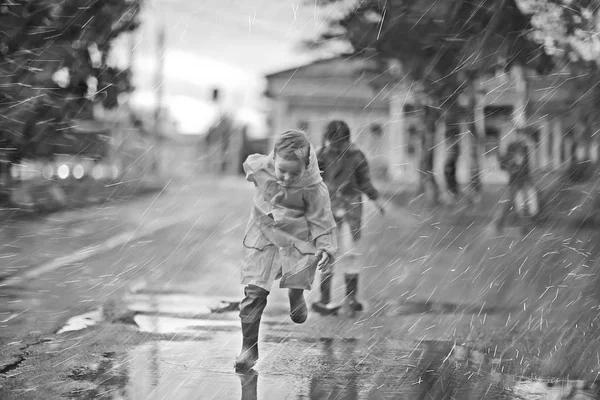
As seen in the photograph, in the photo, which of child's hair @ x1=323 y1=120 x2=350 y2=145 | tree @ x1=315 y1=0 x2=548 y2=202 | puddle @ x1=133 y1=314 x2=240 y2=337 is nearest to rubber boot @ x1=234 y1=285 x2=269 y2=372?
puddle @ x1=133 y1=314 x2=240 y2=337

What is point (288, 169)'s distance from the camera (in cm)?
412

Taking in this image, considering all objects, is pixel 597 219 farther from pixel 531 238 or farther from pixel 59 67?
pixel 59 67

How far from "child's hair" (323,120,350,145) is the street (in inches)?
48.1

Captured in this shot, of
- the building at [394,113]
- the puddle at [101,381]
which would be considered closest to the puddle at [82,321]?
the puddle at [101,381]

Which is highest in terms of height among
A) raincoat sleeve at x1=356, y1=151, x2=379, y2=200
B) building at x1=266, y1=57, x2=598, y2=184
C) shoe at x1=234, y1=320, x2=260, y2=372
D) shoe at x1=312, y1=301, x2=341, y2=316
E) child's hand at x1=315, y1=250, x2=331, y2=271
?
building at x1=266, y1=57, x2=598, y2=184

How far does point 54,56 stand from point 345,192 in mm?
6943

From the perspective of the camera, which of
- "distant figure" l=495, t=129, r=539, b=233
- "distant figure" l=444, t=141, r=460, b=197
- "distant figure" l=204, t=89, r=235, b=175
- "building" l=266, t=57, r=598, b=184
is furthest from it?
"distant figure" l=204, t=89, r=235, b=175

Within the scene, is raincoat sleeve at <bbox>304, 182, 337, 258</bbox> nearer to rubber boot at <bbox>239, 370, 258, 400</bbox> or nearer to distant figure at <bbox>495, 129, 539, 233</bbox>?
rubber boot at <bbox>239, 370, 258, 400</bbox>

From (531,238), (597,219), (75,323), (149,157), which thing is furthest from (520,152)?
(149,157)

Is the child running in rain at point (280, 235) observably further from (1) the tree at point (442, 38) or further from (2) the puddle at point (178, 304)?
(1) the tree at point (442, 38)

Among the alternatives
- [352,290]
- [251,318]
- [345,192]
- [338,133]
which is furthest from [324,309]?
[251,318]

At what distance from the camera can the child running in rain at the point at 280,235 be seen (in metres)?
4.28

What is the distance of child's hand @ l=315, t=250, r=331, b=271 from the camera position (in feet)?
13.7

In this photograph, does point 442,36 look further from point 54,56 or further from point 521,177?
point 54,56
